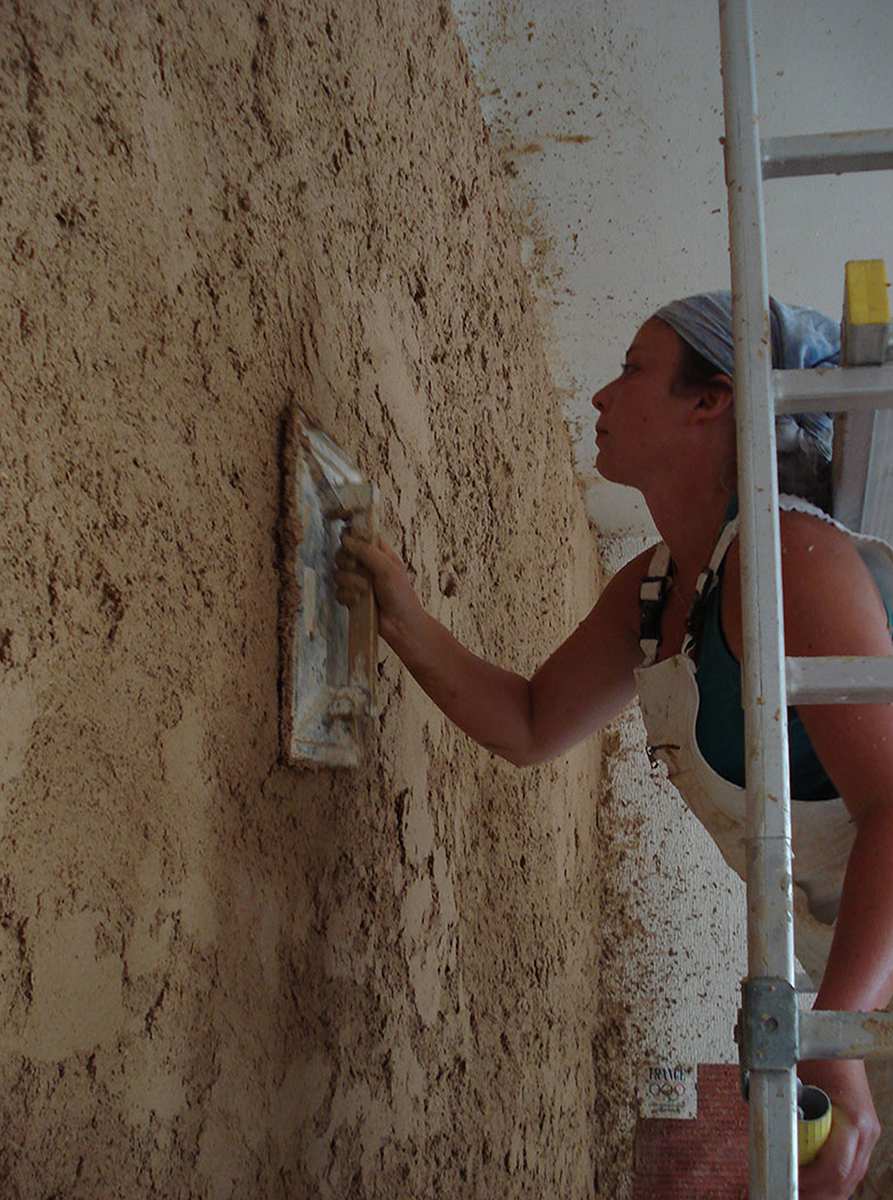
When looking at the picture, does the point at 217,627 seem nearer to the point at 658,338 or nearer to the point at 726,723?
the point at 726,723

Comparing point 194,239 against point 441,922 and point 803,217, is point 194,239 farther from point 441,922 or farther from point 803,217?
point 803,217

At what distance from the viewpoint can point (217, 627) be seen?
2.93 feet

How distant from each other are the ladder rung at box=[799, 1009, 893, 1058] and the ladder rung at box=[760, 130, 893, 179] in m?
0.68

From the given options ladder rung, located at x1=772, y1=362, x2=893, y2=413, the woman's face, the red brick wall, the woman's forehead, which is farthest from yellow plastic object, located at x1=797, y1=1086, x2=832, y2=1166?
the red brick wall

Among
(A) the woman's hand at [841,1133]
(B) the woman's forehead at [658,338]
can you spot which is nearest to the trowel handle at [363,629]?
(B) the woman's forehead at [658,338]

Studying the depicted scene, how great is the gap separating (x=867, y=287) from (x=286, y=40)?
69 cm

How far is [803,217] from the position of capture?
2.42 metres

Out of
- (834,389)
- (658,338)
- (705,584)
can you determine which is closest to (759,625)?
(834,389)

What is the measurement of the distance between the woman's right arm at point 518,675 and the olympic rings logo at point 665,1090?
104 inches

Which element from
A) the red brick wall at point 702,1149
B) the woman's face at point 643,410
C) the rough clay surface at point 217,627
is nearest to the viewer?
the rough clay surface at point 217,627

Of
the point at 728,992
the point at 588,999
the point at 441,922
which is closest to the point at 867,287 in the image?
the point at 441,922

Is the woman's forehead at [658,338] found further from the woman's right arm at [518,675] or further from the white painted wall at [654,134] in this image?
the white painted wall at [654,134]

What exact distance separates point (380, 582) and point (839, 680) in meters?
0.57

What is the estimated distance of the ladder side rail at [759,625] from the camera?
2.38ft
